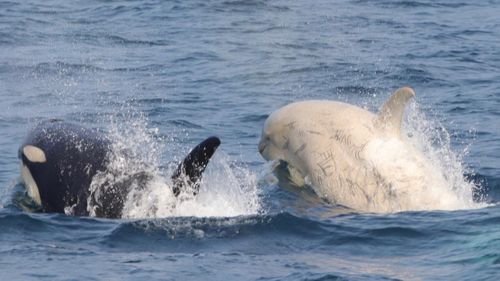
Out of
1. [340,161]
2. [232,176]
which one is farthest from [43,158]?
[340,161]

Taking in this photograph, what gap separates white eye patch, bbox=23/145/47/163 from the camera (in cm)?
1409

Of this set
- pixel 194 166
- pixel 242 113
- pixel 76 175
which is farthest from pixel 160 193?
pixel 242 113

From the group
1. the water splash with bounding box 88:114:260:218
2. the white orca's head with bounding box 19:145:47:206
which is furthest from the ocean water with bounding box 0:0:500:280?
the white orca's head with bounding box 19:145:47:206

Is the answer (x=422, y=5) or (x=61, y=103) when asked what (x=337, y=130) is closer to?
(x=61, y=103)

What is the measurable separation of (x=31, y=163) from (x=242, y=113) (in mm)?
7940

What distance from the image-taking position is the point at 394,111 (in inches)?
606

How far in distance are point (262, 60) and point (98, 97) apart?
4.98 m

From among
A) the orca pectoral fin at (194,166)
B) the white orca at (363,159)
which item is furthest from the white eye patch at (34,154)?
the white orca at (363,159)

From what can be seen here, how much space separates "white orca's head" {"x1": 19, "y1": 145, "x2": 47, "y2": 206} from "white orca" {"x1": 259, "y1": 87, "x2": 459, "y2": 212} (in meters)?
3.65

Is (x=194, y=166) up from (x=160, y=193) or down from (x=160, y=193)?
up

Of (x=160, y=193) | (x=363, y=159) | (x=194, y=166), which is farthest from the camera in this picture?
(x=363, y=159)

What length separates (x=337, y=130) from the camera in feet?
52.6

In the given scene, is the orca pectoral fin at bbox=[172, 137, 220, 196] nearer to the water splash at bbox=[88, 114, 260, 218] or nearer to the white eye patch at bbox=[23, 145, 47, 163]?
the water splash at bbox=[88, 114, 260, 218]

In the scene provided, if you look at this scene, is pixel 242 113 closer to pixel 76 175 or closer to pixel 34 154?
pixel 34 154
